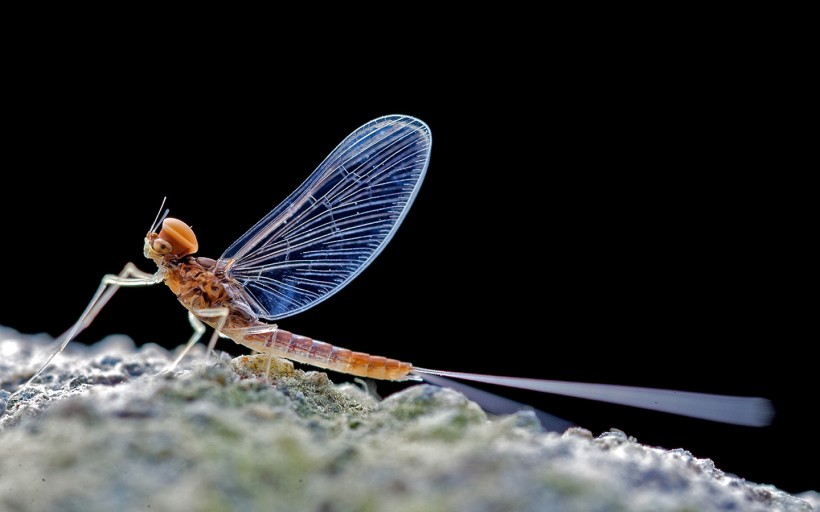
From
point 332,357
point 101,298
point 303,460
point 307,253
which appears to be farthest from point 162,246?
point 303,460

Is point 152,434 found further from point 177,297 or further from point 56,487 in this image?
point 177,297

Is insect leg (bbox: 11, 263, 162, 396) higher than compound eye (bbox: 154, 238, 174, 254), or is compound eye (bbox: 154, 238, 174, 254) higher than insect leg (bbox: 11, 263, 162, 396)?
compound eye (bbox: 154, 238, 174, 254)

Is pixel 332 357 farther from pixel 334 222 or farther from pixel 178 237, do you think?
pixel 178 237

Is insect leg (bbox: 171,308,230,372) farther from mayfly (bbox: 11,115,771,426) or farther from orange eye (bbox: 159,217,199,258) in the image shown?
orange eye (bbox: 159,217,199,258)

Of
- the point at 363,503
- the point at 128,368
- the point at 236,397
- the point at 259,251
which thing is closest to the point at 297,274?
the point at 259,251

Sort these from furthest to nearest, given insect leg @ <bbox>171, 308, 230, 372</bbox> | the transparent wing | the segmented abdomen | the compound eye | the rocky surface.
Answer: the transparent wing
the compound eye
the segmented abdomen
insect leg @ <bbox>171, 308, 230, 372</bbox>
the rocky surface

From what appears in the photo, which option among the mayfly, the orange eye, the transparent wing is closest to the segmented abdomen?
the mayfly

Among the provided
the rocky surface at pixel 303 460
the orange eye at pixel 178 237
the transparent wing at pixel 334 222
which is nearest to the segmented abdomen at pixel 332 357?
the transparent wing at pixel 334 222

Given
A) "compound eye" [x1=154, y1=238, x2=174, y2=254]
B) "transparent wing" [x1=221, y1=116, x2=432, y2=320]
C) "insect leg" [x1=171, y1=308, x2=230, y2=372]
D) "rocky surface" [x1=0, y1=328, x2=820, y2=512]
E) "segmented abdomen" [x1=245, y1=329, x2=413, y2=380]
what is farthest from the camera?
"transparent wing" [x1=221, y1=116, x2=432, y2=320]
